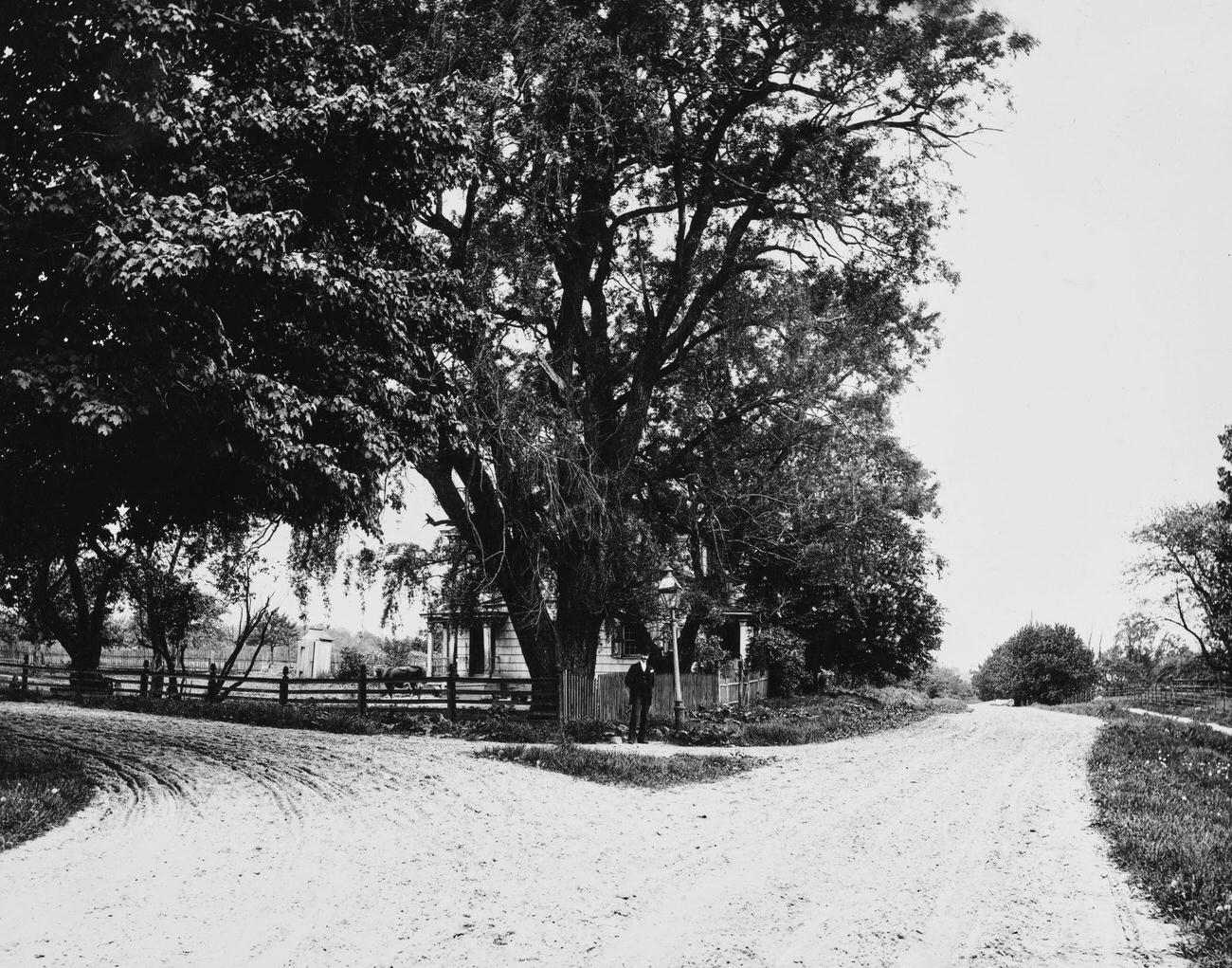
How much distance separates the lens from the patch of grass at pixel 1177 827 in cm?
602

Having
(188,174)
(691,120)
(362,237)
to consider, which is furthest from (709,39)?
(188,174)

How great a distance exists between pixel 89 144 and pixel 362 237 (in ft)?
11.9

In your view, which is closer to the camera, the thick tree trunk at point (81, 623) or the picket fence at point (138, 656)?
the thick tree trunk at point (81, 623)

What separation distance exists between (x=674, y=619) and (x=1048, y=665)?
40.5 meters

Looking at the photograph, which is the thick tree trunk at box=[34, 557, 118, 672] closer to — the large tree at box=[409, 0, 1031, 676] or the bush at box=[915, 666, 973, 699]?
the large tree at box=[409, 0, 1031, 676]

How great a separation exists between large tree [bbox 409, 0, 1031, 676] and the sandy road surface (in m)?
6.69

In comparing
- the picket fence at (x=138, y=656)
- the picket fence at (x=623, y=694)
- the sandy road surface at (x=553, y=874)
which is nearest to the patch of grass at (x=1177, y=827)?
the sandy road surface at (x=553, y=874)

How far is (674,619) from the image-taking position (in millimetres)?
21375

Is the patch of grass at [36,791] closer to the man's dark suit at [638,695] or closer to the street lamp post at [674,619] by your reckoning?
the man's dark suit at [638,695]

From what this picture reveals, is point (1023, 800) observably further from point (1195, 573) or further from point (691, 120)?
point (1195, 573)

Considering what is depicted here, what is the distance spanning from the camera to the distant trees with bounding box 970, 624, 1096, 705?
5362 centimetres

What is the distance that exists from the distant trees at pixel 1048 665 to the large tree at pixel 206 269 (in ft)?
163

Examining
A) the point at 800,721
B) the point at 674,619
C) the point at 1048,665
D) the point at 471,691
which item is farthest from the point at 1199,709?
the point at 471,691

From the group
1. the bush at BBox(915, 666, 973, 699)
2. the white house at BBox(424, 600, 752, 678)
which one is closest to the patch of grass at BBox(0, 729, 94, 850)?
the white house at BBox(424, 600, 752, 678)
